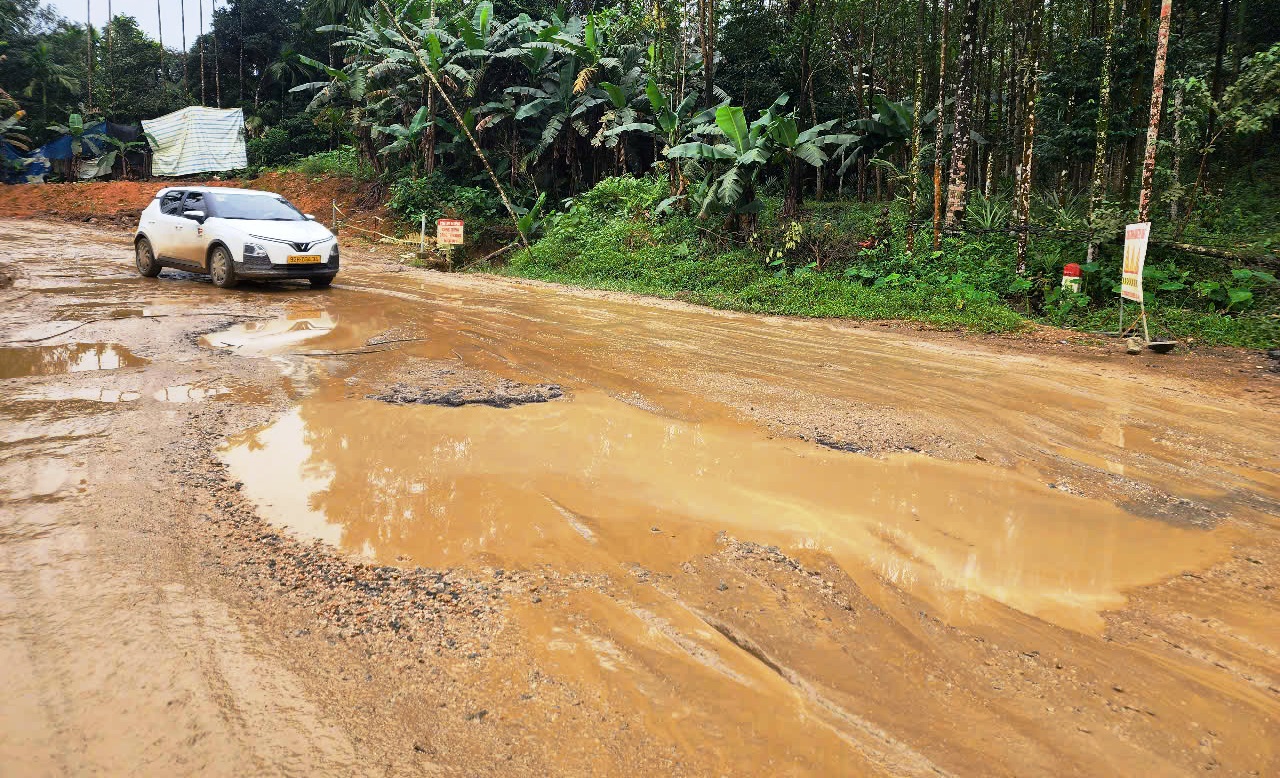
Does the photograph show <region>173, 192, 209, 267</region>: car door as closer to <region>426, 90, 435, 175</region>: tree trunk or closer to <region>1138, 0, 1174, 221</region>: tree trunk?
<region>426, 90, 435, 175</region>: tree trunk

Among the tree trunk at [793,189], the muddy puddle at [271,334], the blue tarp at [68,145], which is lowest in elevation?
the muddy puddle at [271,334]

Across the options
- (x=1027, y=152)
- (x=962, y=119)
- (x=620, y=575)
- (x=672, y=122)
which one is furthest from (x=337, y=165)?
(x=620, y=575)

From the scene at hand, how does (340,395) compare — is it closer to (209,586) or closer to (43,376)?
(43,376)

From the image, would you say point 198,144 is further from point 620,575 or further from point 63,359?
point 620,575

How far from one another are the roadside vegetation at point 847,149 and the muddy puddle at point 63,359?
28.2 feet

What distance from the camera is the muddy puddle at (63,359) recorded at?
20.2 feet

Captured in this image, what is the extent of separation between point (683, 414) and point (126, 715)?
3.84 metres

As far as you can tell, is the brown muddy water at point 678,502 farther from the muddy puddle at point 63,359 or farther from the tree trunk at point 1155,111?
the tree trunk at point 1155,111

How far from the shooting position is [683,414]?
5453mm

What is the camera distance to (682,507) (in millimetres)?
3775

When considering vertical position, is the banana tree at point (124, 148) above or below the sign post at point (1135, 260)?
above

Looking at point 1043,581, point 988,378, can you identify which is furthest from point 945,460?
point 988,378

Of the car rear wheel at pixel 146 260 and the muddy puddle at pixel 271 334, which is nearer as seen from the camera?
the muddy puddle at pixel 271 334

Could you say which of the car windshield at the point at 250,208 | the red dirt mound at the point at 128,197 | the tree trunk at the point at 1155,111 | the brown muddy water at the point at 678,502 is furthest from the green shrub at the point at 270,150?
the tree trunk at the point at 1155,111
